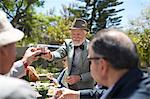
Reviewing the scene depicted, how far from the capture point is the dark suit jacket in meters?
2.42

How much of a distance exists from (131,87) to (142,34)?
38.8 meters

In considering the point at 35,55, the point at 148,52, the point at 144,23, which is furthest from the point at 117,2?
the point at 35,55

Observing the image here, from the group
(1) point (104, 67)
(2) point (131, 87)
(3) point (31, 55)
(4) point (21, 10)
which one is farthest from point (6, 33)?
(4) point (21, 10)

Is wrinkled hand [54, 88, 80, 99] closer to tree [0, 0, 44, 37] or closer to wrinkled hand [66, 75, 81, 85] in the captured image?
wrinkled hand [66, 75, 81, 85]

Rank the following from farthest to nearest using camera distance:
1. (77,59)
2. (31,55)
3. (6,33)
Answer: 1. (77,59)
2. (31,55)
3. (6,33)

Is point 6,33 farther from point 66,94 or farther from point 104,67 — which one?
point 66,94

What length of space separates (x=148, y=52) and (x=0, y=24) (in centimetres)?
3704

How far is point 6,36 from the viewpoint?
7.86ft

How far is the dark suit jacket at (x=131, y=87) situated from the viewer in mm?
2416

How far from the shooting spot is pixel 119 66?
98.8 inches

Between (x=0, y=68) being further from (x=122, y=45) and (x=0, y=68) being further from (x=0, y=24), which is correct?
(x=122, y=45)

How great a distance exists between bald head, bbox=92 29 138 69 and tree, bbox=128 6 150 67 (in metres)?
34.2

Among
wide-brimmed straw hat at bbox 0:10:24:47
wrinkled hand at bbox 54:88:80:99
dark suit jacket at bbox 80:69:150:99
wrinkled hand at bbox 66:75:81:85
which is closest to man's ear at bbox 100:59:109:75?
dark suit jacket at bbox 80:69:150:99

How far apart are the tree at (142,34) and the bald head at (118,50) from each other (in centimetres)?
3421
